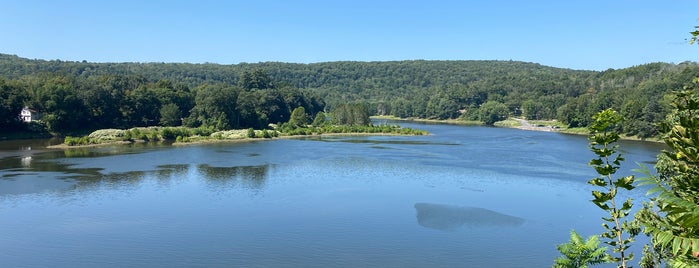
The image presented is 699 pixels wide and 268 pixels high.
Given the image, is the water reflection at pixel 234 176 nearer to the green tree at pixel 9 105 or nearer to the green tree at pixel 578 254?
the green tree at pixel 578 254

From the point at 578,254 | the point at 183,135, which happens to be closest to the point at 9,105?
the point at 183,135

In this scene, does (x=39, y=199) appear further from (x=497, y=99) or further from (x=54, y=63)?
(x=54, y=63)

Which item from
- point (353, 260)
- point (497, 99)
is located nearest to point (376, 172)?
point (353, 260)

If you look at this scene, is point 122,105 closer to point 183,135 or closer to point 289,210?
point 183,135

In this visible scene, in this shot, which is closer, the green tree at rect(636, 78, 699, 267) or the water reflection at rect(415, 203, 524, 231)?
the green tree at rect(636, 78, 699, 267)

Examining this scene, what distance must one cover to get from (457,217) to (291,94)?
79.4 meters

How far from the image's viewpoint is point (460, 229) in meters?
22.9

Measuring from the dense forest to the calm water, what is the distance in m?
12.2

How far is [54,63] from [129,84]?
6903 cm

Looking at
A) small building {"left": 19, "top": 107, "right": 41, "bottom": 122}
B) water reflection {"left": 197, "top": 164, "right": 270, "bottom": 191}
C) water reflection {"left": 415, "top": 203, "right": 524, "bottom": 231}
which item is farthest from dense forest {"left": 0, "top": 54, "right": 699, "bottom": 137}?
water reflection {"left": 197, "top": 164, "right": 270, "bottom": 191}

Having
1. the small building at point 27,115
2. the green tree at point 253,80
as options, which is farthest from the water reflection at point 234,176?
the green tree at point 253,80

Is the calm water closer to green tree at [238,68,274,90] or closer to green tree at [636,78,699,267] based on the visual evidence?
green tree at [636,78,699,267]

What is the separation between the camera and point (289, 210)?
87.0 ft

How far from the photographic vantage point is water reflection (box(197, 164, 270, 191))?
110 ft
